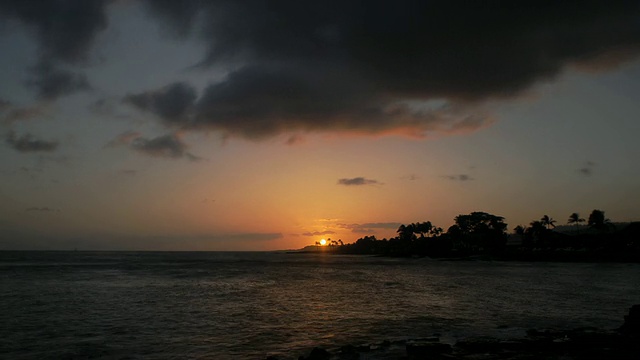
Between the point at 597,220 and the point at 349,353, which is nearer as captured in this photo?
the point at 349,353

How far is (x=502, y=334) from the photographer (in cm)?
3431

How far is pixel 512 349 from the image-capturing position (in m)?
27.8

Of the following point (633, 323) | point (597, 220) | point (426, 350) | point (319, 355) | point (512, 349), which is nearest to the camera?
point (426, 350)

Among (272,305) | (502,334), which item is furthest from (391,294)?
(502,334)

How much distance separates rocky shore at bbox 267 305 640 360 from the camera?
25.1 m

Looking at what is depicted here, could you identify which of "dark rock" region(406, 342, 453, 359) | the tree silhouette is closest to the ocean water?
"dark rock" region(406, 342, 453, 359)

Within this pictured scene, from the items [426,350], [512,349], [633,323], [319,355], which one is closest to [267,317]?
[319,355]

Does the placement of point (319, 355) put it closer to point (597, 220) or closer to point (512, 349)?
point (512, 349)

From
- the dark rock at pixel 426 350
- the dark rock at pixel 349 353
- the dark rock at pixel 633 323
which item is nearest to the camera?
the dark rock at pixel 426 350

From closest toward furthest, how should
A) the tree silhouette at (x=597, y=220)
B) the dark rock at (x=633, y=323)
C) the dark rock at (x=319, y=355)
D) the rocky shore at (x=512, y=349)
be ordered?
1. the rocky shore at (x=512, y=349)
2. the dark rock at (x=319, y=355)
3. the dark rock at (x=633, y=323)
4. the tree silhouette at (x=597, y=220)

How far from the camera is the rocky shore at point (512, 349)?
2508 centimetres

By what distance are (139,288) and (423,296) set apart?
49291 millimetres

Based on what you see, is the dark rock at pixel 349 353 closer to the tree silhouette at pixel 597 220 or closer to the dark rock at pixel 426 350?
the dark rock at pixel 426 350

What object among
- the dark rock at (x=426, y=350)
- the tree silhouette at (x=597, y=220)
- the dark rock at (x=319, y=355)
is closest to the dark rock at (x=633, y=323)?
the dark rock at (x=426, y=350)
